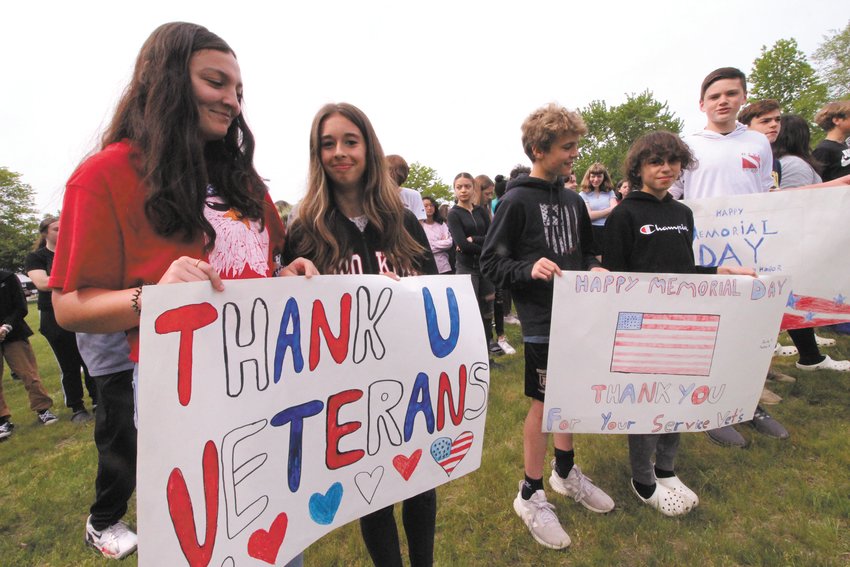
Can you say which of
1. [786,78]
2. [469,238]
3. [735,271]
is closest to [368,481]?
[735,271]

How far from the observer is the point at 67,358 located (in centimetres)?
452

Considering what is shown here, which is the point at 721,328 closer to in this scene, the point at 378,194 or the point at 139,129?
the point at 378,194

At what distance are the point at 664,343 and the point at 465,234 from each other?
9.89 ft

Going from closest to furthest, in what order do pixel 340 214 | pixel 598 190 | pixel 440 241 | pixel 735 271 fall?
1. pixel 340 214
2. pixel 735 271
3. pixel 440 241
4. pixel 598 190

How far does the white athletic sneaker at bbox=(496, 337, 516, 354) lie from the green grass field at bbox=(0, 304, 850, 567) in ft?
5.93

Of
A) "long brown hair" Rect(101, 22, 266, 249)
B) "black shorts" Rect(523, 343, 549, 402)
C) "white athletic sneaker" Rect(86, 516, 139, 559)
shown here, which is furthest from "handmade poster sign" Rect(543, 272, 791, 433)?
"white athletic sneaker" Rect(86, 516, 139, 559)

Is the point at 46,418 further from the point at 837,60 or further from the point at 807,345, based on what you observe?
the point at 837,60

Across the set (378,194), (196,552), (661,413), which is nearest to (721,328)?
(661,413)

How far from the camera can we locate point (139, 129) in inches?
45.3

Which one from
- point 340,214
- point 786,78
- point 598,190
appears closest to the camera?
point 340,214

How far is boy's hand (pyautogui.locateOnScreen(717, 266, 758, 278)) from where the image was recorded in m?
2.15

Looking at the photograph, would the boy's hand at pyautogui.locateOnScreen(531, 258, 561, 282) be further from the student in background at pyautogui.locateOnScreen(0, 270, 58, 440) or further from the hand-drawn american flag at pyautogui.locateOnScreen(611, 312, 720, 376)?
the student in background at pyautogui.locateOnScreen(0, 270, 58, 440)

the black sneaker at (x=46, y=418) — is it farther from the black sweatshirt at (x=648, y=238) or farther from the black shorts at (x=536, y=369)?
the black sweatshirt at (x=648, y=238)

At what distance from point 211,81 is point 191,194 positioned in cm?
35
